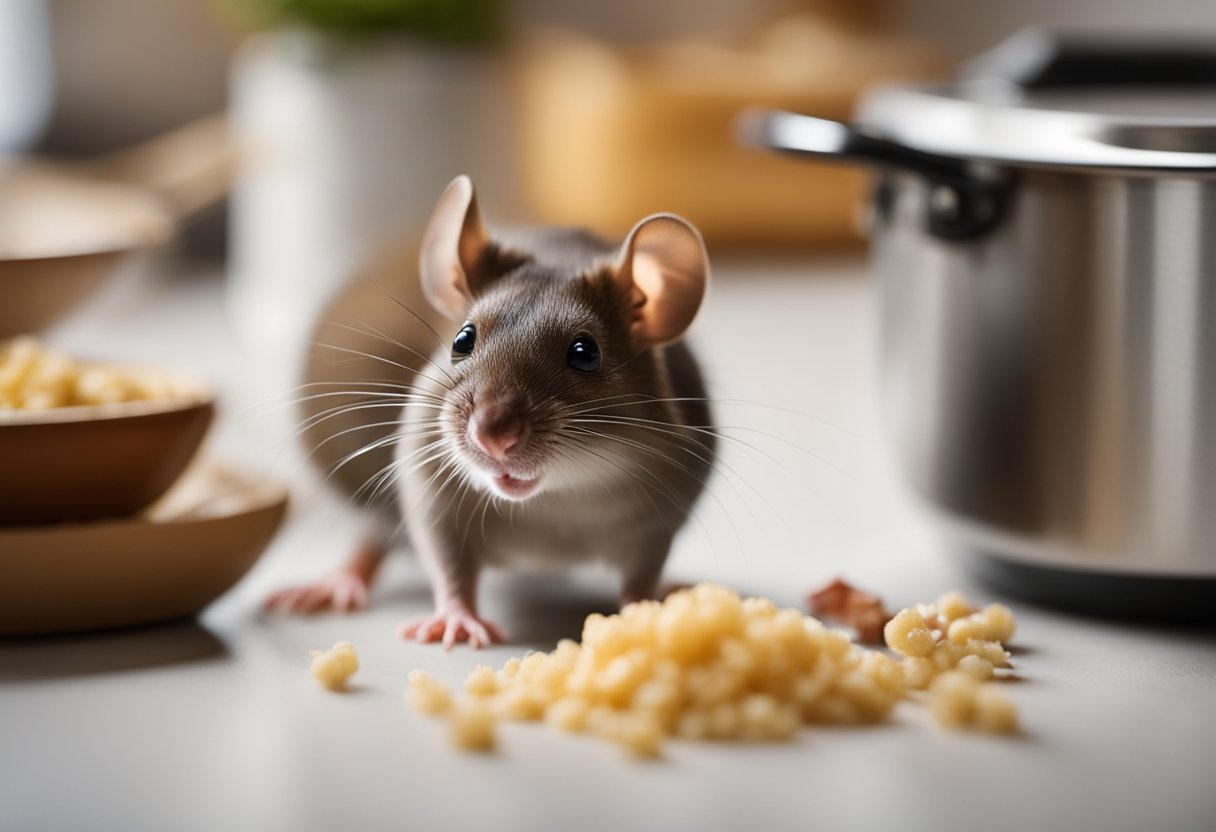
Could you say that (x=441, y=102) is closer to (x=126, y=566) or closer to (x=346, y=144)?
(x=346, y=144)

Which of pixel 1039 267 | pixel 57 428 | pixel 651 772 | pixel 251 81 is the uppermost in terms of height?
pixel 251 81

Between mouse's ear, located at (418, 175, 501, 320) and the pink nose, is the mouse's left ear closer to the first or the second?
mouse's ear, located at (418, 175, 501, 320)

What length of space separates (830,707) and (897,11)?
356 centimetres

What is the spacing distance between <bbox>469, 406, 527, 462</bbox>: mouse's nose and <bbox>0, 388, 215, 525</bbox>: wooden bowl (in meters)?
0.30

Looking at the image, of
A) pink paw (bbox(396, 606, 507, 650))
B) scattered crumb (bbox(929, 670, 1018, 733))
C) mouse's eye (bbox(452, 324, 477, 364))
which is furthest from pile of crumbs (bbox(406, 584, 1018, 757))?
mouse's eye (bbox(452, 324, 477, 364))

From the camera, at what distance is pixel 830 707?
1064mm

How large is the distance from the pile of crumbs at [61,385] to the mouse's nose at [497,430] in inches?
13.6

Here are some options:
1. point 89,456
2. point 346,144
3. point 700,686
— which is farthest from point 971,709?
point 346,144

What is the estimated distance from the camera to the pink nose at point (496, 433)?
109 cm

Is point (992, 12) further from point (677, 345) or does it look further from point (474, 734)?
point (474, 734)

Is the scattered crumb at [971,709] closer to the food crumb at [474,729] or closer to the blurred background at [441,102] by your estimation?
the food crumb at [474,729]

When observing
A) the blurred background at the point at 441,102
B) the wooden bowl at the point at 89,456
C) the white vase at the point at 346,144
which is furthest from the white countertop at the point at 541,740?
the white vase at the point at 346,144

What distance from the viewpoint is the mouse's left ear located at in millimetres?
1179

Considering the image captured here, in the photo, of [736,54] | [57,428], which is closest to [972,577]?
[57,428]
